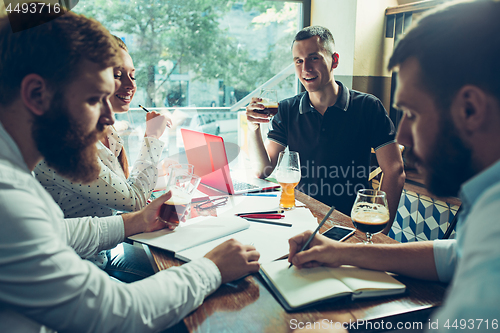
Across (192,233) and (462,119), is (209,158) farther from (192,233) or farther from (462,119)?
(462,119)

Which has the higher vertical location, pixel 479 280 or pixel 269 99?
pixel 269 99

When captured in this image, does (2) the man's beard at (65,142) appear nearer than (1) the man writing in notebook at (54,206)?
No

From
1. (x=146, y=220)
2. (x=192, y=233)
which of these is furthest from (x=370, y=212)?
(x=146, y=220)

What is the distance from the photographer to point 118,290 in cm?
67

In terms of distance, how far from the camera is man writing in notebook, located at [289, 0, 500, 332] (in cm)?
43

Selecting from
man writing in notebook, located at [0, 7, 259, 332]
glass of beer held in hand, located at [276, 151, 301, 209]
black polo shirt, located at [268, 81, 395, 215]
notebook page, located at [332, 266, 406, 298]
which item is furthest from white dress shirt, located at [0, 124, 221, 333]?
black polo shirt, located at [268, 81, 395, 215]

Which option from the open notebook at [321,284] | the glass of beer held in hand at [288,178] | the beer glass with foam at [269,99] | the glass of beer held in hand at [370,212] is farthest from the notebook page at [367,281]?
the beer glass with foam at [269,99]

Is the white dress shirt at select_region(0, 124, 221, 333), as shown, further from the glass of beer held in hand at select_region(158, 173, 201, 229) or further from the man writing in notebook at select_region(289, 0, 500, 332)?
the man writing in notebook at select_region(289, 0, 500, 332)

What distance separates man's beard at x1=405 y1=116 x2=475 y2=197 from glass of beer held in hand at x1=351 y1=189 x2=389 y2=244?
0.28 meters

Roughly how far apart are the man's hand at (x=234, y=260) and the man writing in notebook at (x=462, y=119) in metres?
0.43

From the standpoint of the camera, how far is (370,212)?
971 millimetres

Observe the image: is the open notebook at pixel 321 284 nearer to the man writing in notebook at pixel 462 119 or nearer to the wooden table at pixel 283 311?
the wooden table at pixel 283 311

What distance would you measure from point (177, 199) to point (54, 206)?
0.40m

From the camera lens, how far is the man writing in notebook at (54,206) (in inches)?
23.1
